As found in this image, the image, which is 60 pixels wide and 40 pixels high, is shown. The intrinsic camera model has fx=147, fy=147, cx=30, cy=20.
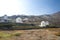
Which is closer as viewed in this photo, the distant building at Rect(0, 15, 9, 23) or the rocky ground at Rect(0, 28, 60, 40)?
the rocky ground at Rect(0, 28, 60, 40)

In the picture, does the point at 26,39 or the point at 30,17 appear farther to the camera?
the point at 30,17

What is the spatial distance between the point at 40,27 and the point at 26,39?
16.3 inches

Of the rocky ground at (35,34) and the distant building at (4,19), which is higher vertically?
the distant building at (4,19)

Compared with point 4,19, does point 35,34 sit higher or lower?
lower

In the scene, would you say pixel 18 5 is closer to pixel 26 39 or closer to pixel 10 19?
pixel 10 19

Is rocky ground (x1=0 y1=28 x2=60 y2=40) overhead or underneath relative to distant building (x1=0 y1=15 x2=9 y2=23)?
underneath

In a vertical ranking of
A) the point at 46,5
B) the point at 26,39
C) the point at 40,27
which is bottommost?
the point at 26,39

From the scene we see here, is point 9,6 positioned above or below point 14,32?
above

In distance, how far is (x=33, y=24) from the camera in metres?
3.03

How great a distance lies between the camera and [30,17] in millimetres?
3105

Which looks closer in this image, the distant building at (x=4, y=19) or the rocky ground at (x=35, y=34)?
the rocky ground at (x=35, y=34)

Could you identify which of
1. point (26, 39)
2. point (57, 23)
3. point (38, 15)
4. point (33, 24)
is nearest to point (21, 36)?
point (26, 39)

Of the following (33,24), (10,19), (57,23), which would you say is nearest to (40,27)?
(33,24)

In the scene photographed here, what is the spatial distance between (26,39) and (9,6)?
78cm
